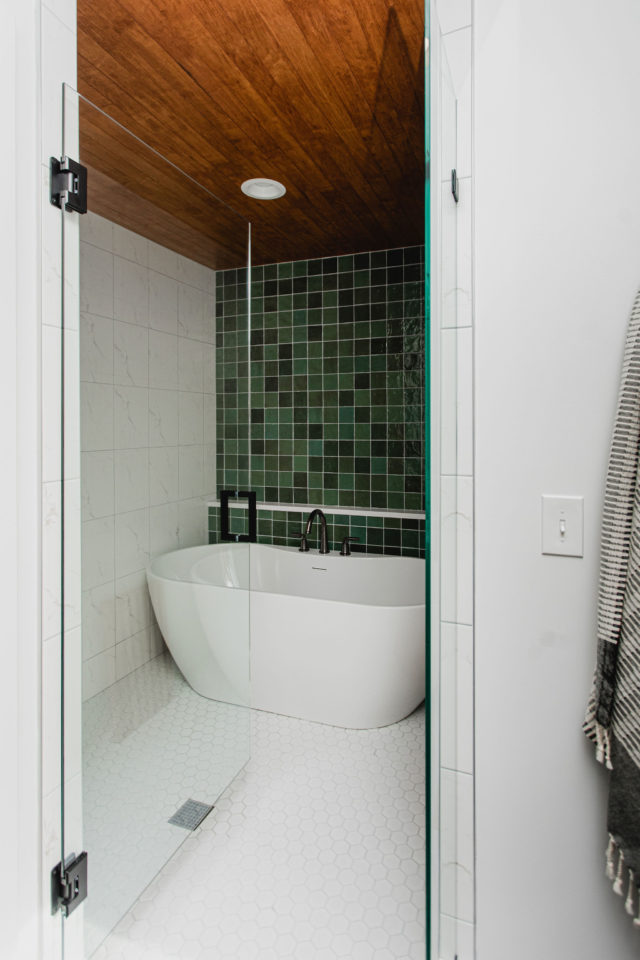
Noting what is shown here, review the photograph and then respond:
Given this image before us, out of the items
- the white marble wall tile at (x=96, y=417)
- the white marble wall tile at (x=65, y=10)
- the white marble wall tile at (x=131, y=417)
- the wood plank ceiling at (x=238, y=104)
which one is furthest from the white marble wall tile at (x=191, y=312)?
the white marble wall tile at (x=65, y=10)

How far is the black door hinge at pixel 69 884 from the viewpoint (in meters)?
1.23

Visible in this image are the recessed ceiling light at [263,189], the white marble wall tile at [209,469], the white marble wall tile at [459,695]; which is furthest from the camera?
the recessed ceiling light at [263,189]

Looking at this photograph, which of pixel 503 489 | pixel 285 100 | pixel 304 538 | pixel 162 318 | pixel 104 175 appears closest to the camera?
pixel 503 489

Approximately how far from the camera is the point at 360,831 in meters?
1.84

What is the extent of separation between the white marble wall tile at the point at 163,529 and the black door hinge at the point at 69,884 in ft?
2.62

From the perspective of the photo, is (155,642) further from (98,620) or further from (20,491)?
(20,491)

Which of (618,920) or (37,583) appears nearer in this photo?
(618,920)

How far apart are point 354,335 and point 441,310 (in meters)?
2.50

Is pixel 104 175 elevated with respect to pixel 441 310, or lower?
elevated

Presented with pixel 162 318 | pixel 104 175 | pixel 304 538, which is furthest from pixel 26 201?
pixel 304 538

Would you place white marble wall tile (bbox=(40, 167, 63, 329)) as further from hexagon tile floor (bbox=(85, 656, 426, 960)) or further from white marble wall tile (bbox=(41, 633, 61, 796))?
hexagon tile floor (bbox=(85, 656, 426, 960))

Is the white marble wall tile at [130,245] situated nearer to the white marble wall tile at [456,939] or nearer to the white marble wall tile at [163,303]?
the white marble wall tile at [163,303]

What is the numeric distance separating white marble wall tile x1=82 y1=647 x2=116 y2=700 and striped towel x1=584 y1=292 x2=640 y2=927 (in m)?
1.18

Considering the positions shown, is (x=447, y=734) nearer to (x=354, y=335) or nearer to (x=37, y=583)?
(x=37, y=583)
